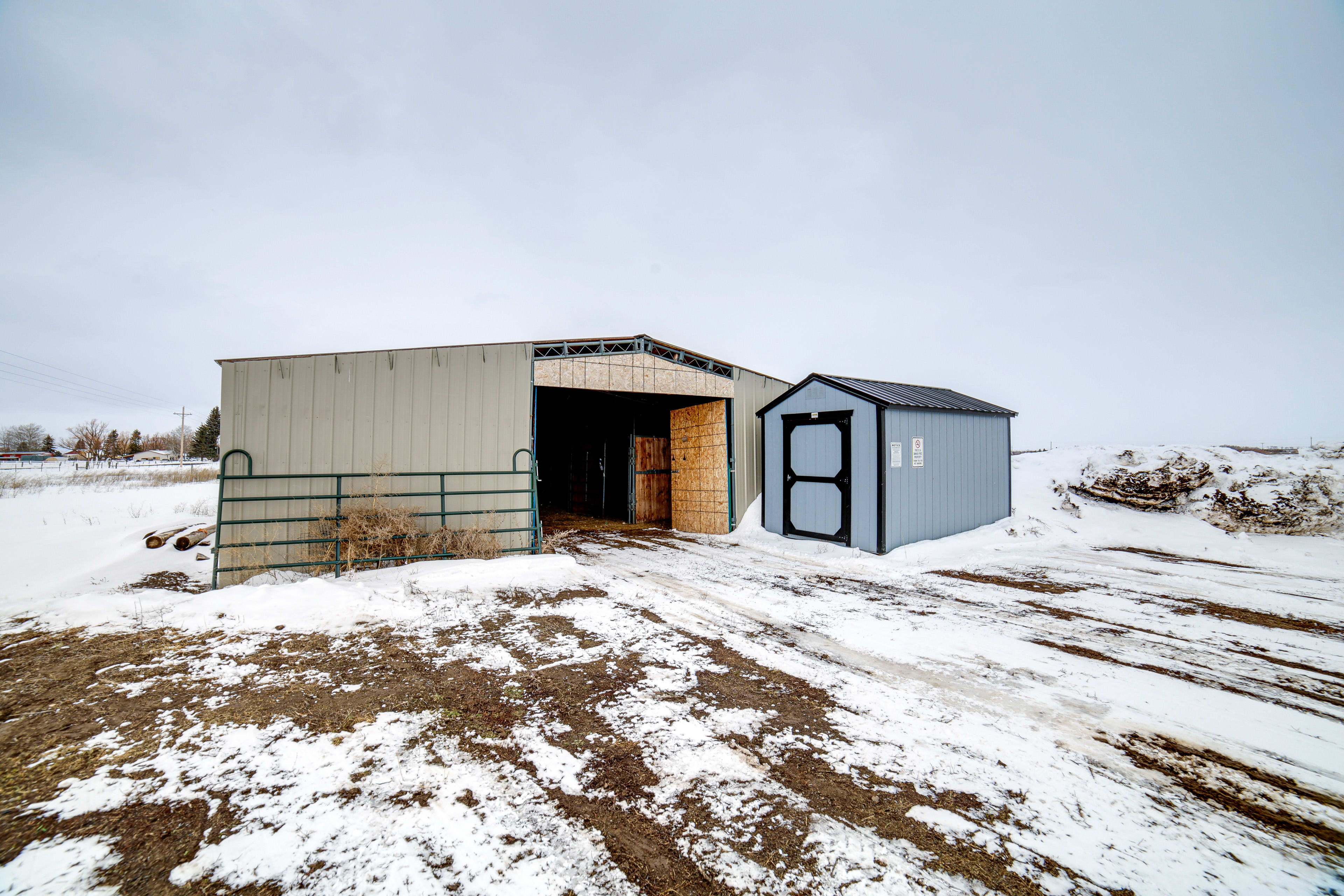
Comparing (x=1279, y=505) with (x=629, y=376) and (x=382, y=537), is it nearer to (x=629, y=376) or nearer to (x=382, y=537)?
(x=629, y=376)

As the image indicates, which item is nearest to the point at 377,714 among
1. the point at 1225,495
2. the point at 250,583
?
the point at 250,583

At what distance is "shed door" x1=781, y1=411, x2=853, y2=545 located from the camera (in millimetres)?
8617

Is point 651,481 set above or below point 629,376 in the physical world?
below

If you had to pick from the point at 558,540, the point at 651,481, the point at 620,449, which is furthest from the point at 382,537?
the point at 620,449

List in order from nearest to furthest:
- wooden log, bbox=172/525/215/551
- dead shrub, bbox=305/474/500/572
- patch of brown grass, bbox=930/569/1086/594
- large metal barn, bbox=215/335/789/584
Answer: patch of brown grass, bbox=930/569/1086/594 → dead shrub, bbox=305/474/500/572 → large metal barn, bbox=215/335/789/584 → wooden log, bbox=172/525/215/551

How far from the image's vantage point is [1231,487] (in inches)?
348

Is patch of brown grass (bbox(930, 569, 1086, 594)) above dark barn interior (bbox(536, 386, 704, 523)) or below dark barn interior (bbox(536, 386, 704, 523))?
below

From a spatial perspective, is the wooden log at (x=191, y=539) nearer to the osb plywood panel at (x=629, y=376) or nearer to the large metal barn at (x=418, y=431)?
the large metal barn at (x=418, y=431)

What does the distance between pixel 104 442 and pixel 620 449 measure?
62.8 metres

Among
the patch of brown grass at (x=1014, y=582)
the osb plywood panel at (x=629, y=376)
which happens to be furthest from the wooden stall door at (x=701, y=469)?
the patch of brown grass at (x=1014, y=582)

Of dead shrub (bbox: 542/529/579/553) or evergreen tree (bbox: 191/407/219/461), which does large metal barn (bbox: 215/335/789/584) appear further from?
evergreen tree (bbox: 191/407/219/461)

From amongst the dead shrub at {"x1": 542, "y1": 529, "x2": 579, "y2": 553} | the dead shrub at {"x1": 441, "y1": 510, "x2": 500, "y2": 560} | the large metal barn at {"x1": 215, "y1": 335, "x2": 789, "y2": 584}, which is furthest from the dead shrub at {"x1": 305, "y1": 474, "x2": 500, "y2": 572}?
the dead shrub at {"x1": 542, "y1": 529, "x2": 579, "y2": 553}

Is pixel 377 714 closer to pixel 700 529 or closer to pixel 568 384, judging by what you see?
pixel 568 384

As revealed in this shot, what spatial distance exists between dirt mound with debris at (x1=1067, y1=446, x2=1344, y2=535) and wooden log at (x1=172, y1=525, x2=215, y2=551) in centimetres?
1681
